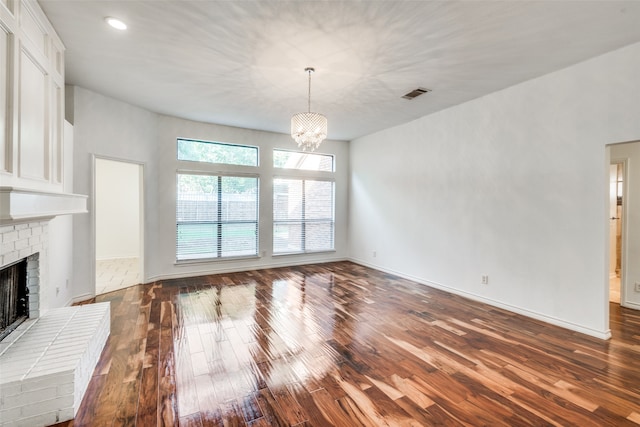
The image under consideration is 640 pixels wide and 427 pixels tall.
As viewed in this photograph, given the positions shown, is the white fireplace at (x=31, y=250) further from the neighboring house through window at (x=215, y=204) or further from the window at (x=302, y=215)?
the window at (x=302, y=215)

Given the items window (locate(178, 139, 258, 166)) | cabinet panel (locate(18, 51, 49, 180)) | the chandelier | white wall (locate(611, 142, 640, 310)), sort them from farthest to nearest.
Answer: window (locate(178, 139, 258, 166))
white wall (locate(611, 142, 640, 310))
the chandelier
cabinet panel (locate(18, 51, 49, 180))

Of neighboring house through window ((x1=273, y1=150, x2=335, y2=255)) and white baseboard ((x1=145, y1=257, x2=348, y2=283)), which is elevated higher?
neighboring house through window ((x1=273, y1=150, x2=335, y2=255))

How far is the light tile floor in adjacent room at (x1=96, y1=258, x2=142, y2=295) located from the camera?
4688 millimetres

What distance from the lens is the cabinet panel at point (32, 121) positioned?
6.76 ft

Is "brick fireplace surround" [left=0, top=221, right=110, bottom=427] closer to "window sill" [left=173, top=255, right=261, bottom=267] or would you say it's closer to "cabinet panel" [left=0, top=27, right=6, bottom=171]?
"cabinet panel" [left=0, top=27, right=6, bottom=171]

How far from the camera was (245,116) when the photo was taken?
502 cm

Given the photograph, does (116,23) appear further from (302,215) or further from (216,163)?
(302,215)

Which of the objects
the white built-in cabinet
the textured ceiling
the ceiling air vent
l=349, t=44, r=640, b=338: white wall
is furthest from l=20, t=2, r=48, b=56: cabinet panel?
l=349, t=44, r=640, b=338: white wall

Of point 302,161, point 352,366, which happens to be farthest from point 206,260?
point 352,366

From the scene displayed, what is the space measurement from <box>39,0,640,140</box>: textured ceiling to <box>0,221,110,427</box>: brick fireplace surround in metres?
1.93

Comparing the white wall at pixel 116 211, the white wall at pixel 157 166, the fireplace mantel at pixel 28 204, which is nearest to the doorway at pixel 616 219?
the white wall at pixel 157 166

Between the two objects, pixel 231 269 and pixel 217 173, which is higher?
pixel 217 173

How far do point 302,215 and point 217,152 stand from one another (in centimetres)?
228

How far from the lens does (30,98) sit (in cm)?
217
